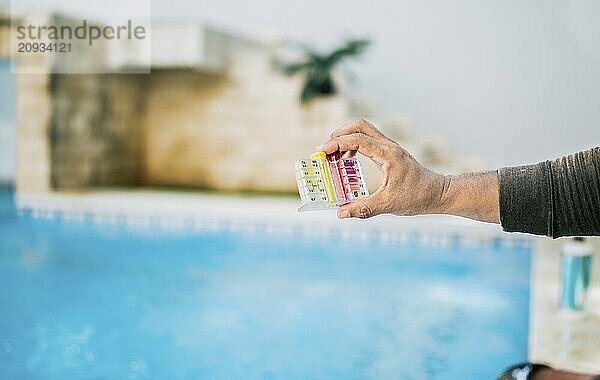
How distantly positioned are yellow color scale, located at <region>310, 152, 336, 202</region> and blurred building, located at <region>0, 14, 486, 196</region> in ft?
24.3

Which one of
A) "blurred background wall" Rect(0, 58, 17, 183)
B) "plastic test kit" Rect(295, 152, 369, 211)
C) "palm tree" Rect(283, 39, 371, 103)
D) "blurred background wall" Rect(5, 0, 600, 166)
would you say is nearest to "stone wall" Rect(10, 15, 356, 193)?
"palm tree" Rect(283, 39, 371, 103)

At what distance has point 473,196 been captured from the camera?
4.46 feet

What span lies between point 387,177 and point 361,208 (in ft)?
0.24

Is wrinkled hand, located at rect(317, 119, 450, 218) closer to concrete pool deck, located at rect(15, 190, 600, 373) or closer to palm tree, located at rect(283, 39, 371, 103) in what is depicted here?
concrete pool deck, located at rect(15, 190, 600, 373)

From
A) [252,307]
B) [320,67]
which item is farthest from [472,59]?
[252,307]

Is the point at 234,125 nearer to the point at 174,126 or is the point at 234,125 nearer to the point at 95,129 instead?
the point at 174,126

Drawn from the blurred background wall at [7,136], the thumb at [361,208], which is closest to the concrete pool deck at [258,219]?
the blurred background wall at [7,136]

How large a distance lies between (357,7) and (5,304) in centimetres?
680

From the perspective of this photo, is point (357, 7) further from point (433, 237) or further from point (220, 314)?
point (220, 314)

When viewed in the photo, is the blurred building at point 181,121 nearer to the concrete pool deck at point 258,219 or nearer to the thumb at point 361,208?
the concrete pool deck at point 258,219

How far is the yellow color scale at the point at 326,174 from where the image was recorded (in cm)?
137

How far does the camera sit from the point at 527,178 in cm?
130

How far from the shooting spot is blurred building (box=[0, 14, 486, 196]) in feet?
28.4

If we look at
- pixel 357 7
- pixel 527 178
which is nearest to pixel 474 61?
pixel 357 7
